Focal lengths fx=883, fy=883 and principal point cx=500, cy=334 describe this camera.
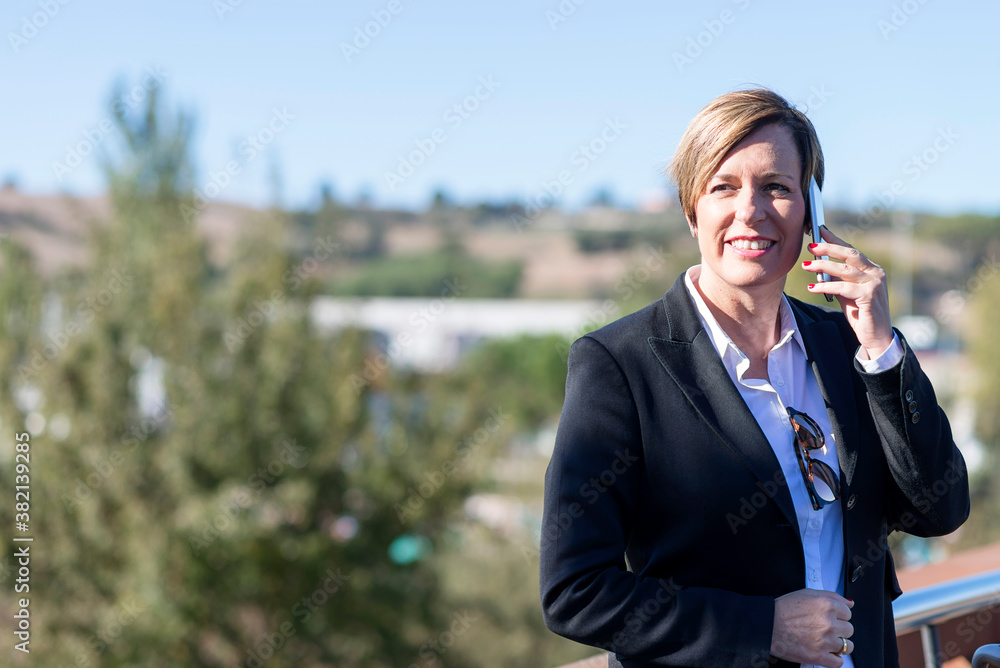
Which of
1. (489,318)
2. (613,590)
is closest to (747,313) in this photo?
(613,590)

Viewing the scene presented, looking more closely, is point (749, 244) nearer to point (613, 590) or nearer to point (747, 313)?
point (747, 313)

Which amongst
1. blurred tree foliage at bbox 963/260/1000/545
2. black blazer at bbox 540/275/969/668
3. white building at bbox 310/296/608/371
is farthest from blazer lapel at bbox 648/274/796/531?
white building at bbox 310/296/608/371

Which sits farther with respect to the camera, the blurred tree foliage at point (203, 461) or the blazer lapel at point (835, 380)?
the blurred tree foliage at point (203, 461)

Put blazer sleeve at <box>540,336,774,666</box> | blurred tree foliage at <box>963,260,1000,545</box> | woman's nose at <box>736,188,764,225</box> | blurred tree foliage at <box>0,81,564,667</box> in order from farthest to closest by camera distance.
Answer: blurred tree foliage at <box>963,260,1000,545</box> < blurred tree foliage at <box>0,81,564,667</box> < woman's nose at <box>736,188,764,225</box> < blazer sleeve at <box>540,336,774,666</box>

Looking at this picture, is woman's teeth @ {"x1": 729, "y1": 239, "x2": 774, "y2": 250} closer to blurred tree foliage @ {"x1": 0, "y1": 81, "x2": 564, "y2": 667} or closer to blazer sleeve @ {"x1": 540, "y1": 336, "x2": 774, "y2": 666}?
blazer sleeve @ {"x1": 540, "y1": 336, "x2": 774, "y2": 666}

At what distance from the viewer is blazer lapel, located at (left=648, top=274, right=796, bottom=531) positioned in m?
1.20

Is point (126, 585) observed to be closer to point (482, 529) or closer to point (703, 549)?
point (482, 529)

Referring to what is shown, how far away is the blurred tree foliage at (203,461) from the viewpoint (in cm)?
938

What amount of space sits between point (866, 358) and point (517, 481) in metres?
Result: 26.6

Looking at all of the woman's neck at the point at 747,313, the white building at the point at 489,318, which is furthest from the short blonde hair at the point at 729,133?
the white building at the point at 489,318

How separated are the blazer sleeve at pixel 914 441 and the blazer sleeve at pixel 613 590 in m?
0.29

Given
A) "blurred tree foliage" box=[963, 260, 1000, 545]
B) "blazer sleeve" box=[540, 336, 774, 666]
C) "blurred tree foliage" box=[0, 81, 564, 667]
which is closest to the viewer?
"blazer sleeve" box=[540, 336, 774, 666]

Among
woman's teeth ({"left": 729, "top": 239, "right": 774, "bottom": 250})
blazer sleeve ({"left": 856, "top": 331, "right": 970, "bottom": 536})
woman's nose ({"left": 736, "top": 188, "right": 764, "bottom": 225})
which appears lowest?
blazer sleeve ({"left": 856, "top": 331, "right": 970, "bottom": 536})

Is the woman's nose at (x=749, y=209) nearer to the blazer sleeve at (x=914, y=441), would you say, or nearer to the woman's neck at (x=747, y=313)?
the woman's neck at (x=747, y=313)
